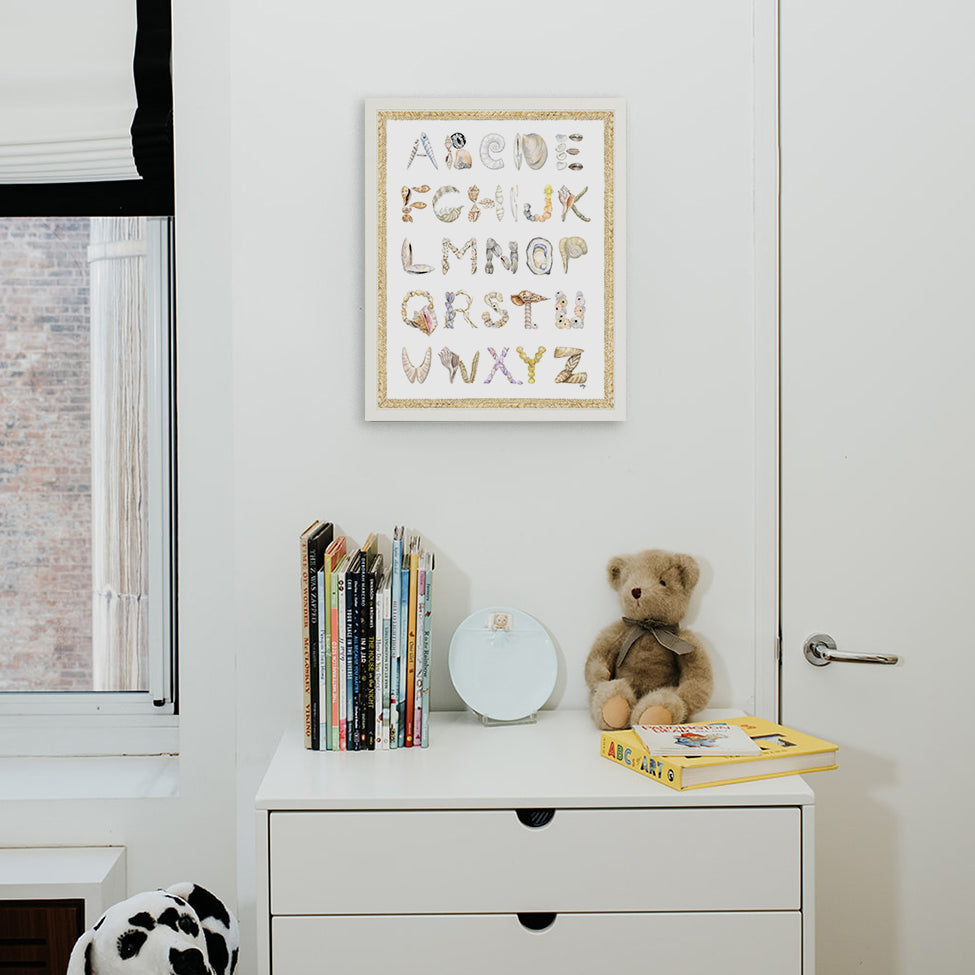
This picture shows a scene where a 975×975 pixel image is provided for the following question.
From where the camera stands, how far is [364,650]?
4.25ft

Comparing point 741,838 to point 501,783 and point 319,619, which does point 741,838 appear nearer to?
point 501,783

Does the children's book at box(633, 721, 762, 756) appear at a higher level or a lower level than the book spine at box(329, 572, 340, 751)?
lower

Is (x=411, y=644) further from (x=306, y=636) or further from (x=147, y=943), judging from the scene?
(x=147, y=943)

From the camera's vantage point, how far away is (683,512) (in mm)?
1507

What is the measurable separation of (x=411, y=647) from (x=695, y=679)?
18.5 inches

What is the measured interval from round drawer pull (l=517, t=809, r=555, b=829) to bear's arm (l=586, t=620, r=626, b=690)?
31cm

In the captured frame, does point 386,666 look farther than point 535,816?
Yes

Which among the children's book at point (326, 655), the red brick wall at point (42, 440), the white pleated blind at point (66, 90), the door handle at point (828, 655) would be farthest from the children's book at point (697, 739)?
the white pleated blind at point (66, 90)

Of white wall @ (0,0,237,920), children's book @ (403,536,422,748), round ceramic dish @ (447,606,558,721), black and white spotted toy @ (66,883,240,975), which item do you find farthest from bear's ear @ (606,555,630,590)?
black and white spotted toy @ (66,883,240,975)

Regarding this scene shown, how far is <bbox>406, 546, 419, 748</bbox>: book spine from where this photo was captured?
4.29 feet

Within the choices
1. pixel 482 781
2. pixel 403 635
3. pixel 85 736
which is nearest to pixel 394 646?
pixel 403 635

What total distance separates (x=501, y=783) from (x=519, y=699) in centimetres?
26

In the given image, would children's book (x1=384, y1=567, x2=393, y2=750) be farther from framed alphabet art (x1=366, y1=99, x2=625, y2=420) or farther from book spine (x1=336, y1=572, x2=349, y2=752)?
framed alphabet art (x1=366, y1=99, x2=625, y2=420)

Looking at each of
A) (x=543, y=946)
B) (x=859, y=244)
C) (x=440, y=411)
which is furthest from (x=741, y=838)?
(x=859, y=244)
